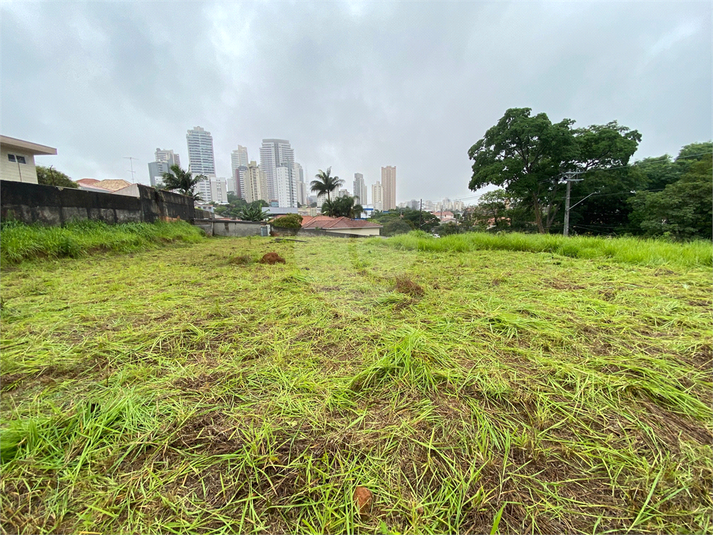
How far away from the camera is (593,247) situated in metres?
4.79

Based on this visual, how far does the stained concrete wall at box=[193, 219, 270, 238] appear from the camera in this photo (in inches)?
460

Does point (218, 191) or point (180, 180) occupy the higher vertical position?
point (218, 191)

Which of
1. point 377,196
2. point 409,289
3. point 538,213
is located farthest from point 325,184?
point 409,289

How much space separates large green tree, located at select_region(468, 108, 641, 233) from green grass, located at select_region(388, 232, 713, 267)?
38.7 ft

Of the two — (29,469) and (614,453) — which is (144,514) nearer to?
(29,469)

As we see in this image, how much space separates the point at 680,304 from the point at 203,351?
318 cm

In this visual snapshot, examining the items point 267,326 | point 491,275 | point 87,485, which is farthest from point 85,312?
point 491,275

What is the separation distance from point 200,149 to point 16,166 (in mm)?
29132

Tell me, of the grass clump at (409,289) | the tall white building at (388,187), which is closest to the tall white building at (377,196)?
the tall white building at (388,187)

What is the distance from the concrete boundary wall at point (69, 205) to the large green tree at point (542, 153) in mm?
16864

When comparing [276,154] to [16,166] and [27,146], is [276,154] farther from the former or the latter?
[16,166]

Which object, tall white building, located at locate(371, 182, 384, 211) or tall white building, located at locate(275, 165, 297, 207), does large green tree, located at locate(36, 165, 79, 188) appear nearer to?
tall white building, located at locate(275, 165, 297, 207)

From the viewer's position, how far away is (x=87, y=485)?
682 mm

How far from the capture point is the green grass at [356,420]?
64 centimetres
